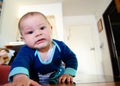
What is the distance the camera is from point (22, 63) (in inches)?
21.4

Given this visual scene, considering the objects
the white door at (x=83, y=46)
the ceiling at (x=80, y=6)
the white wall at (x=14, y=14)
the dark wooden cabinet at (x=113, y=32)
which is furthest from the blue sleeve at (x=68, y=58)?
the white door at (x=83, y=46)

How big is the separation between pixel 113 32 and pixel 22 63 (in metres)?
3.13

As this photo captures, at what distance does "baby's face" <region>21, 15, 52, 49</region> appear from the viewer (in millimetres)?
575

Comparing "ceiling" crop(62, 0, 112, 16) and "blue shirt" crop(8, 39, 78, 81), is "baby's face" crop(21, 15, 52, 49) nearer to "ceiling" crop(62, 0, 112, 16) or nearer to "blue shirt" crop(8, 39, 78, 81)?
"blue shirt" crop(8, 39, 78, 81)

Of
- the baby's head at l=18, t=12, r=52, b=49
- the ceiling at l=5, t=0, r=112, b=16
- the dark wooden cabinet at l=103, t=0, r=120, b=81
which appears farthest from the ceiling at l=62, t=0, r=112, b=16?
the baby's head at l=18, t=12, r=52, b=49

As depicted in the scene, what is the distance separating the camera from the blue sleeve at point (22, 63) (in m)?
0.51

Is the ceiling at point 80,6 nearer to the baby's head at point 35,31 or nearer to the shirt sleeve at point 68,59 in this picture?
the shirt sleeve at point 68,59

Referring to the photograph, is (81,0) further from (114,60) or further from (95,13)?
(114,60)

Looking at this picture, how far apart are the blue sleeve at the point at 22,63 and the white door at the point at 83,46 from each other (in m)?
3.67

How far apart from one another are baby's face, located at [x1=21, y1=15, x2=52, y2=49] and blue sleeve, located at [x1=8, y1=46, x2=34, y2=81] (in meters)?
0.04

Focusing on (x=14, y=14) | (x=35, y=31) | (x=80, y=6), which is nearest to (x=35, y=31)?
(x=35, y=31)

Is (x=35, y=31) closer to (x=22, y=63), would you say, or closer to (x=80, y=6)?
(x=22, y=63)

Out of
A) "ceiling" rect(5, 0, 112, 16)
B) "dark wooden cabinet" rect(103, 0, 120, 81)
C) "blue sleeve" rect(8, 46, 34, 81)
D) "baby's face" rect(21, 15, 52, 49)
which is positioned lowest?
"blue sleeve" rect(8, 46, 34, 81)

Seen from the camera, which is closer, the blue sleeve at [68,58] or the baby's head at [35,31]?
the baby's head at [35,31]
